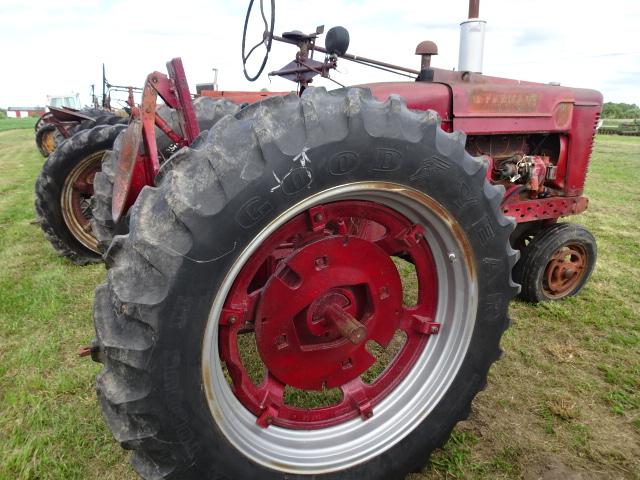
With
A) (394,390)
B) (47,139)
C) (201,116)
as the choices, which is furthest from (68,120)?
(394,390)

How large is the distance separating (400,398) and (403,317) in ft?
1.02

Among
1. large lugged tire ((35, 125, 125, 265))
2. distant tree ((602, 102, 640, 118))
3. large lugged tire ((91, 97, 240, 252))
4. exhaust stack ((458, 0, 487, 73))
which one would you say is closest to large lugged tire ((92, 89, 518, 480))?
large lugged tire ((91, 97, 240, 252))

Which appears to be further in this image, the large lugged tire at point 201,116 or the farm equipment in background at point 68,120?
the farm equipment in background at point 68,120

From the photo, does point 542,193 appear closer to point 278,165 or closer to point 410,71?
point 410,71

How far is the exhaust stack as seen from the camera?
284 centimetres

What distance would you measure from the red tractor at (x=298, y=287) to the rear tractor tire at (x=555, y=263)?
162 cm

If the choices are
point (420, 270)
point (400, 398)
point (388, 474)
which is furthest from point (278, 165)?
point (388, 474)

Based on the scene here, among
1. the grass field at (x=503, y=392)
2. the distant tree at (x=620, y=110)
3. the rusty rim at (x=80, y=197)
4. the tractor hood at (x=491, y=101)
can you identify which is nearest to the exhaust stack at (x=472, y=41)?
the tractor hood at (x=491, y=101)

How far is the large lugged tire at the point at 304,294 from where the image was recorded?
117 cm

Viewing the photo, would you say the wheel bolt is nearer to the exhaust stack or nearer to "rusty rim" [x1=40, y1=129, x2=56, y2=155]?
the exhaust stack

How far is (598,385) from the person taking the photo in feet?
7.76

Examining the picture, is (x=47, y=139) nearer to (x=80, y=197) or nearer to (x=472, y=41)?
(x=80, y=197)

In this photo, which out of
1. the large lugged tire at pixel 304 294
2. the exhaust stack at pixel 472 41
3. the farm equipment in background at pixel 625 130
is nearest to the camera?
the large lugged tire at pixel 304 294

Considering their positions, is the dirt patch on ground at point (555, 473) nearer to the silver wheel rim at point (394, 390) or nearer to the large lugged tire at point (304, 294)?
the large lugged tire at point (304, 294)
